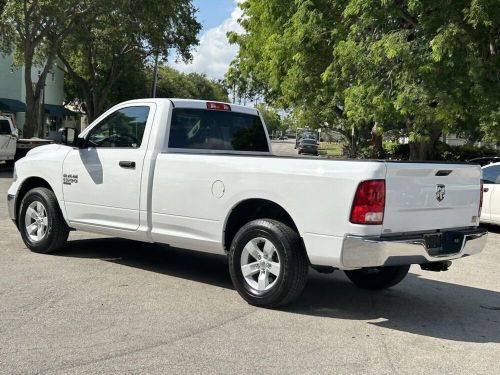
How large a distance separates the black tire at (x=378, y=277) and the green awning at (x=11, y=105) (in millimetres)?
36434

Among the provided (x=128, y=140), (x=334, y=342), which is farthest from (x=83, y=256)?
(x=334, y=342)

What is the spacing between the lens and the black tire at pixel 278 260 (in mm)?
5512

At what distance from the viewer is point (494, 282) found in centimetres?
763

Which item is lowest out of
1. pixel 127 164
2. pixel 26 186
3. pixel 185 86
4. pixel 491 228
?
pixel 491 228

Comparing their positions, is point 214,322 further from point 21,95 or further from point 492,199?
point 21,95

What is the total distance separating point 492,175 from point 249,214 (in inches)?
303

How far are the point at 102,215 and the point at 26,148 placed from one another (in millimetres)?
16649

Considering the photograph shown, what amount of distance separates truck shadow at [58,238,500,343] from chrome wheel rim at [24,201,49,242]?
396 mm

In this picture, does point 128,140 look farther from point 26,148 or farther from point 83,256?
point 26,148

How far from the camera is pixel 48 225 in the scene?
770 cm

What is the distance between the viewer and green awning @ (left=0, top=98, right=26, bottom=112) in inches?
1526

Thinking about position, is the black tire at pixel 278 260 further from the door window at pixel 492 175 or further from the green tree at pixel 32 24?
the green tree at pixel 32 24

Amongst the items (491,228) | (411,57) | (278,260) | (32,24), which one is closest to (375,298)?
(278,260)

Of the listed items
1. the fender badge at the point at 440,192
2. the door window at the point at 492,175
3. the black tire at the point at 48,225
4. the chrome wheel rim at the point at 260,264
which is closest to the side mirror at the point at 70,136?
the black tire at the point at 48,225
